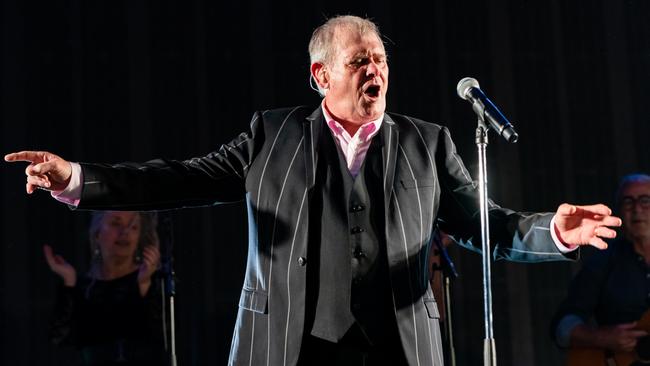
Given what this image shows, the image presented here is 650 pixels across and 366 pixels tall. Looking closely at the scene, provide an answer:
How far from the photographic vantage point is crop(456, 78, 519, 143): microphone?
1922 millimetres

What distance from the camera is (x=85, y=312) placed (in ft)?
13.7

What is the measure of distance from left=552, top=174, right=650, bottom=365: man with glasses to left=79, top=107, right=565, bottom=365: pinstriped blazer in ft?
8.28

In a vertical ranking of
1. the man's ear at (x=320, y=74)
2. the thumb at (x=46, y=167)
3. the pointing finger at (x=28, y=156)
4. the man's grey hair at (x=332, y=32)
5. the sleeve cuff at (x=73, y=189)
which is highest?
the man's grey hair at (x=332, y=32)

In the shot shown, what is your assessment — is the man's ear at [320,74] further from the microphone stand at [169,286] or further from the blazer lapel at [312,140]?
the microphone stand at [169,286]

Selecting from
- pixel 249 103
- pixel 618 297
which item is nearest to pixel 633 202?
pixel 618 297

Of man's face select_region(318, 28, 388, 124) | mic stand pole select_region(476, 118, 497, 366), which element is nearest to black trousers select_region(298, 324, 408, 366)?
mic stand pole select_region(476, 118, 497, 366)

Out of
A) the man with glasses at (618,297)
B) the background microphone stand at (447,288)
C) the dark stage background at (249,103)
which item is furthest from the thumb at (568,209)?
the dark stage background at (249,103)

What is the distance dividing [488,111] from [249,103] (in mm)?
3343

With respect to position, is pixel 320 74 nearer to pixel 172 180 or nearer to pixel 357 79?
pixel 357 79

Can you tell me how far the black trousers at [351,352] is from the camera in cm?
198

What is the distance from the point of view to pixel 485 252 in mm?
1920

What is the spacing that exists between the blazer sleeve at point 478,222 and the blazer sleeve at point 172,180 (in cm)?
49

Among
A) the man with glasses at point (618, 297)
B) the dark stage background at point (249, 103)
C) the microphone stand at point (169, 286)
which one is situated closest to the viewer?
the microphone stand at point (169, 286)

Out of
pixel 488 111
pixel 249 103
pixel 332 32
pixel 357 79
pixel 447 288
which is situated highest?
pixel 249 103
